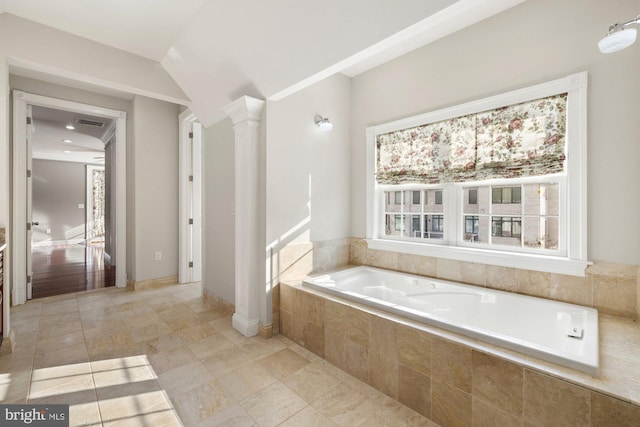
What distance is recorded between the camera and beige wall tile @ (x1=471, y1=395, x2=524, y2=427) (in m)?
1.33

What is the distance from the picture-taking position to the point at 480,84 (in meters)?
2.45

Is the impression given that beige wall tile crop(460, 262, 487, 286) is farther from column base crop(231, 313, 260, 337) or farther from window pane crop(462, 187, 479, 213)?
column base crop(231, 313, 260, 337)

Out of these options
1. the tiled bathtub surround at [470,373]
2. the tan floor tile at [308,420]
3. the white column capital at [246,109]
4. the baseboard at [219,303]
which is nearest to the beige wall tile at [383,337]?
the tiled bathtub surround at [470,373]

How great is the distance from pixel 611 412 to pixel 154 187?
182 inches

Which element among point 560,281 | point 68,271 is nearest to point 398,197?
point 560,281

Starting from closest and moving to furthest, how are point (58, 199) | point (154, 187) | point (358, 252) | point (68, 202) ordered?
point (358, 252)
point (154, 187)
point (58, 199)
point (68, 202)

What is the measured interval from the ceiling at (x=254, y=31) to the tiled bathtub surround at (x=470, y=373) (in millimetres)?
1695

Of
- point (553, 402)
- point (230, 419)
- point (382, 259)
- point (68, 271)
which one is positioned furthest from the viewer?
point (68, 271)

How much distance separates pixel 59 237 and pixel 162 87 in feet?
25.8

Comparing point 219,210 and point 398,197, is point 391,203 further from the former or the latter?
point 219,210

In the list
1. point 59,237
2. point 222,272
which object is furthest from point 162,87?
point 59,237

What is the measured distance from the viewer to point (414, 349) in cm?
168

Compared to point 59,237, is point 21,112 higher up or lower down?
higher up

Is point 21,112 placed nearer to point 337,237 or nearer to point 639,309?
point 337,237
